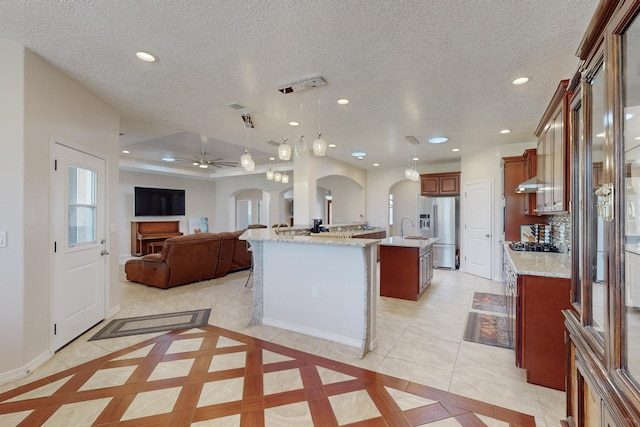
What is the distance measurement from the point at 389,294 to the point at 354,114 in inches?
107

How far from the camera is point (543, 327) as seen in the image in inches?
84.7

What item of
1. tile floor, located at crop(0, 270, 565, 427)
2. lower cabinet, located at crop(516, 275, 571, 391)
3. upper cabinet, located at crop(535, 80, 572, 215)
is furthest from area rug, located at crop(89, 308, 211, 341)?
upper cabinet, located at crop(535, 80, 572, 215)

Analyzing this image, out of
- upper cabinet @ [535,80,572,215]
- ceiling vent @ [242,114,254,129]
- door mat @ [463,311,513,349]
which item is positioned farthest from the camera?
ceiling vent @ [242,114,254,129]

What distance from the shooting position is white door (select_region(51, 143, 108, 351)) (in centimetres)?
267

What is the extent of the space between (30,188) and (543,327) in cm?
420

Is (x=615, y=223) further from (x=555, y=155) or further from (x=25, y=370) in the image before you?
(x=25, y=370)

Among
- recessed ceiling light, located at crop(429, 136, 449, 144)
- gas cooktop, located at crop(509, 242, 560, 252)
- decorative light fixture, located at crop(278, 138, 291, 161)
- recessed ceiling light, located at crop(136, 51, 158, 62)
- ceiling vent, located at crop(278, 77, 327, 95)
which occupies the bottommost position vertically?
gas cooktop, located at crop(509, 242, 560, 252)

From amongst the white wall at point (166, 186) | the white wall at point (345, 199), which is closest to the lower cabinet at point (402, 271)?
the white wall at point (345, 199)

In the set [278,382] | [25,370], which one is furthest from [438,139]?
[25,370]

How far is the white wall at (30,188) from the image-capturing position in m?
2.23

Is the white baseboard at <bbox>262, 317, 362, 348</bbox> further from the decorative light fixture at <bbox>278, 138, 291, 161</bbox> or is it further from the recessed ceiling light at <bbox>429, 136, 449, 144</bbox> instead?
the recessed ceiling light at <bbox>429, 136, 449, 144</bbox>

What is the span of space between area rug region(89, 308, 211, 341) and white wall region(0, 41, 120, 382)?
0.61m

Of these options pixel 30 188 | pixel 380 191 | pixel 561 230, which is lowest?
pixel 561 230

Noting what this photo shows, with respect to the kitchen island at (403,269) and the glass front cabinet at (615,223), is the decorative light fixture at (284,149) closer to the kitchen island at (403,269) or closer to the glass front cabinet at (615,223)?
the kitchen island at (403,269)
